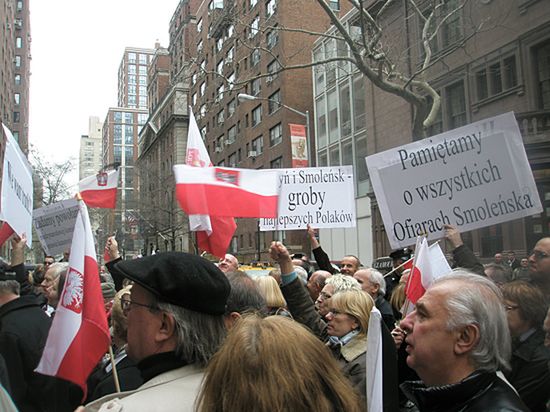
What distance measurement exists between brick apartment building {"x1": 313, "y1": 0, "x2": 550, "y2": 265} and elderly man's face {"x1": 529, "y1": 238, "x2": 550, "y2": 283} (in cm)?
712

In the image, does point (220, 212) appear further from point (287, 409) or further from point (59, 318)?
point (287, 409)

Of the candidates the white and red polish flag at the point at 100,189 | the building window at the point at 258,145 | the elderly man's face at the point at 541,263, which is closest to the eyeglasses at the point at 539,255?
the elderly man's face at the point at 541,263

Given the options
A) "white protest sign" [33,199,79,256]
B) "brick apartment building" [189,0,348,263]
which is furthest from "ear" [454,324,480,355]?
"brick apartment building" [189,0,348,263]

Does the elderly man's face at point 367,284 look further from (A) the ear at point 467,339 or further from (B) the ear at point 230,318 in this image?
(A) the ear at point 467,339

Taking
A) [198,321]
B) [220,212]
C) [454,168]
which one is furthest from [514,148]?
[198,321]

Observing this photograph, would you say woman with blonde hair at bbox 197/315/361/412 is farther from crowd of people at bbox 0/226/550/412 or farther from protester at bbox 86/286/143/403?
protester at bbox 86/286/143/403

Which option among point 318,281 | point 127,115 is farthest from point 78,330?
point 127,115

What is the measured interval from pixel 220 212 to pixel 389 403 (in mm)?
3821

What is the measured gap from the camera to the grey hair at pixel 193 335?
2.07 meters

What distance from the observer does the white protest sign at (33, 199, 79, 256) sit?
287 inches

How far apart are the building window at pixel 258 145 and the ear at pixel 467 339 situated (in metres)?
40.3

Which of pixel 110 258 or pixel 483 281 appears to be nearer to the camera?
pixel 483 281

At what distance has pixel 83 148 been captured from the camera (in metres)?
169

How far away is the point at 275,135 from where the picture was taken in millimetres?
40031
